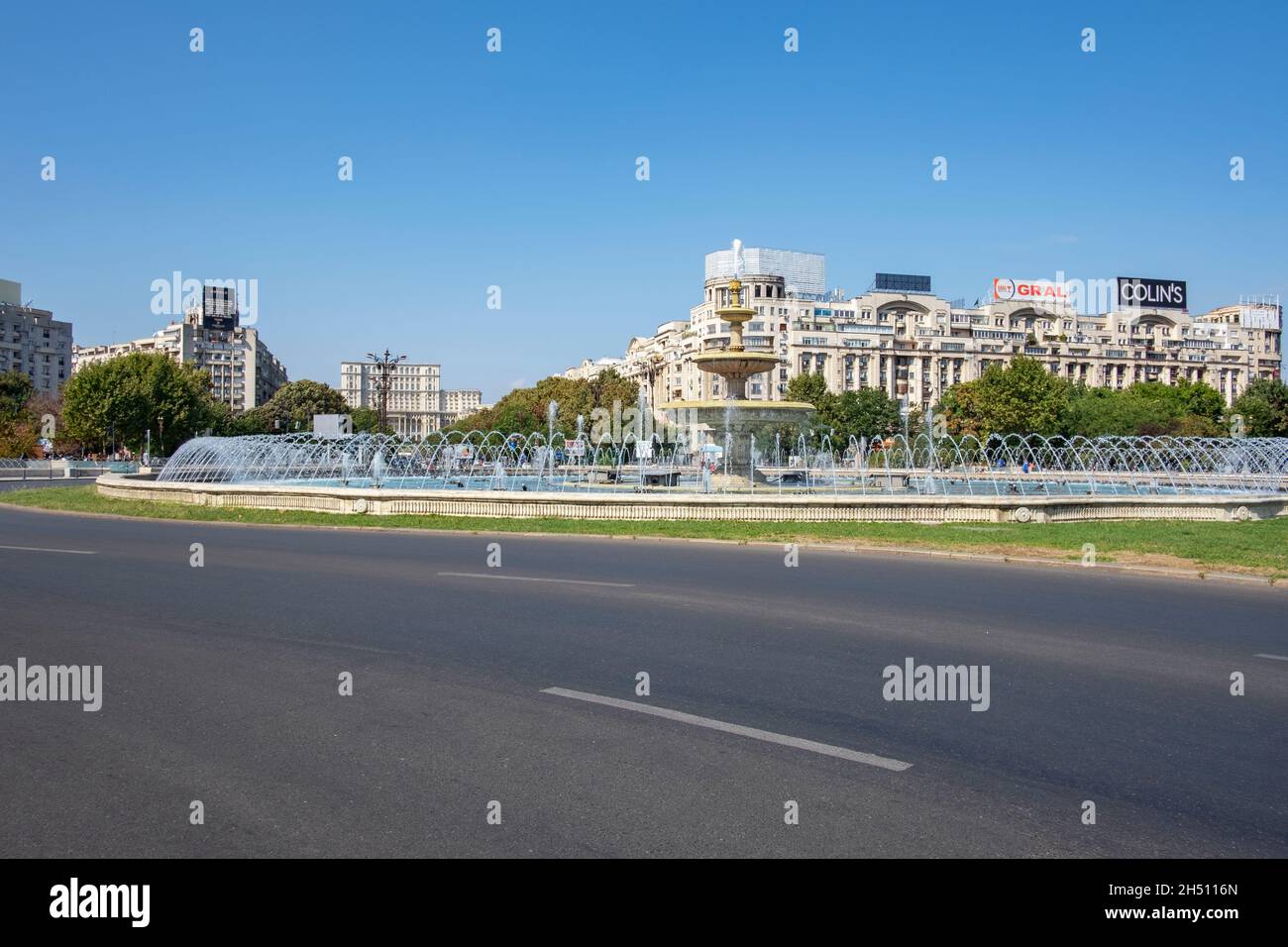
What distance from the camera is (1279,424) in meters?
76.0

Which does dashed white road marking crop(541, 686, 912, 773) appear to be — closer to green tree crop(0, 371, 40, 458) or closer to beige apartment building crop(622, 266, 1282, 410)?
green tree crop(0, 371, 40, 458)

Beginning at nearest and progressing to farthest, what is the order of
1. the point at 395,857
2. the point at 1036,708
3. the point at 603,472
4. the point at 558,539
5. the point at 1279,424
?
the point at 395,857
the point at 1036,708
the point at 558,539
the point at 603,472
the point at 1279,424

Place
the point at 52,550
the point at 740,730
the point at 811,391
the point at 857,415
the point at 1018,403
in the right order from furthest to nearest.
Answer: the point at 811,391 → the point at 857,415 → the point at 1018,403 → the point at 52,550 → the point at 740,730

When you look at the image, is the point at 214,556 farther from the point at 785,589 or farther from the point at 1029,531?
the point at 1029,531

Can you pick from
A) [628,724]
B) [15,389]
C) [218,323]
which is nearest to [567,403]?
[15,389]

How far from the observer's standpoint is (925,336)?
12812 centimetres

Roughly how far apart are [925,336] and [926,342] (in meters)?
1.38

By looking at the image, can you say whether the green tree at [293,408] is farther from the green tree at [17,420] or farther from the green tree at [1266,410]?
the green tree at [1266,410]

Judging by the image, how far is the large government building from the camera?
12362 cm

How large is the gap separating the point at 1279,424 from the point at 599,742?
87044mm

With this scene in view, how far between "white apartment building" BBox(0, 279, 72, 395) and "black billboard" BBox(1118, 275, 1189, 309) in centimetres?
15505

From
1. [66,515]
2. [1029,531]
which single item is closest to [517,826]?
[1029,531]

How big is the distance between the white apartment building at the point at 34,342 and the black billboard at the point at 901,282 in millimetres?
115144

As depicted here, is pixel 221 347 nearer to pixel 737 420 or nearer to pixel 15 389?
pixel 15 389
